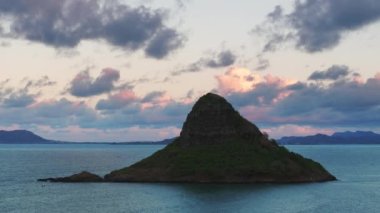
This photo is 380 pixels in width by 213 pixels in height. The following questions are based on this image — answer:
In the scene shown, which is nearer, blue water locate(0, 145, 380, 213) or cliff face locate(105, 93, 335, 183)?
blue water locate(0, 145, 380, 213)

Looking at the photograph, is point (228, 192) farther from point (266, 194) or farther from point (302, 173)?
point (302, 173)

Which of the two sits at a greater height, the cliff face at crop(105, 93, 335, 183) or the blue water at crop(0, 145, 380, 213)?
the cliff face at crop(105, 93, 335, 183)

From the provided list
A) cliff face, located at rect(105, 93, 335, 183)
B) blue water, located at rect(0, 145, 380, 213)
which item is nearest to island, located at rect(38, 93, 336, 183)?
cliff face, located at rect(105, 93, 335, 183)

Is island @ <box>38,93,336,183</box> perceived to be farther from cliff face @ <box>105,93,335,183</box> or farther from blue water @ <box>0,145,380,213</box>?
blue water @ <box>0,145,380,213</box>

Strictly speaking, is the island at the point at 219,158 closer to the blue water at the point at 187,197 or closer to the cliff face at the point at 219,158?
the cliff face at the point at 219,158

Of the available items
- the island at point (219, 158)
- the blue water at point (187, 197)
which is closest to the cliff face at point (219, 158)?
the island at point (219, 158)

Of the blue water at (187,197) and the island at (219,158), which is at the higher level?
the island at (219,158)

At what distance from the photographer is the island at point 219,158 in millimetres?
174500

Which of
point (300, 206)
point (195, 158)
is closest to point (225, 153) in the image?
point (195, 158)

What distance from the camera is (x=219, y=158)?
179750 millimetres

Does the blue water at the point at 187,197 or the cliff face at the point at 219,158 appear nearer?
the blue water at the point at 187,197

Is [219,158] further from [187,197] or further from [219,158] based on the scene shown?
[187,197]

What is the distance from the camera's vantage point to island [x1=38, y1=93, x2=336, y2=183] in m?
174

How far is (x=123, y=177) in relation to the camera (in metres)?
181
